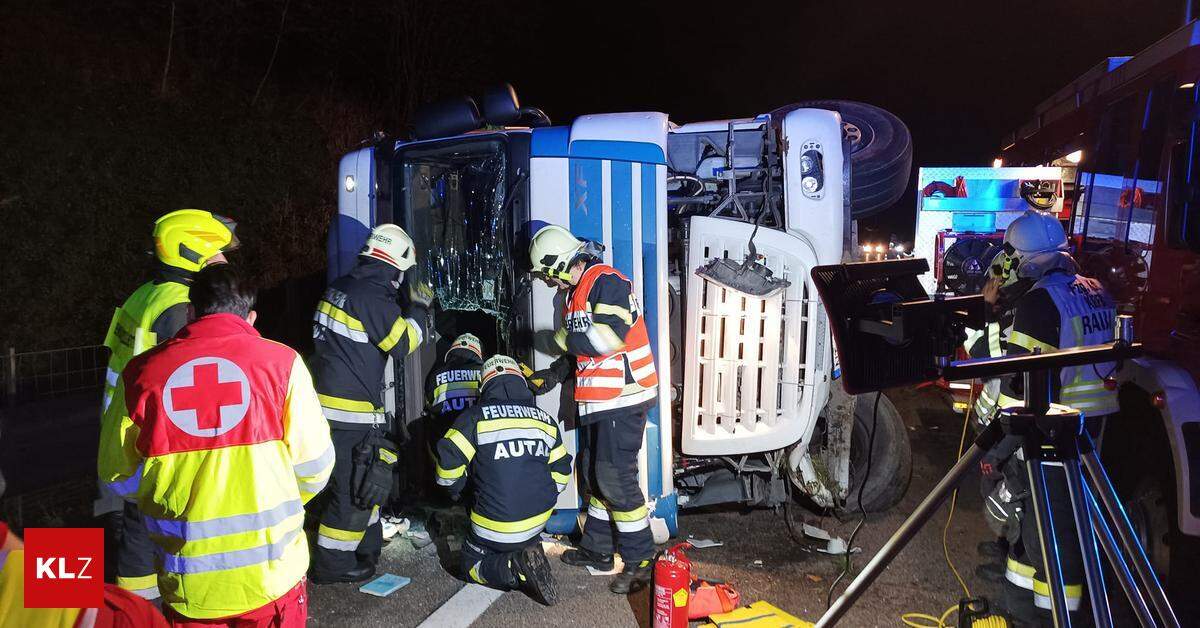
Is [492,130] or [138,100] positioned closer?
[492,130]

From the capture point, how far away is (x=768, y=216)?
4.41m

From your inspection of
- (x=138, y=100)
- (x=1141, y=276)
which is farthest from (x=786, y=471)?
(x=138, y=100)

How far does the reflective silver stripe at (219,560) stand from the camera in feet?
7.02

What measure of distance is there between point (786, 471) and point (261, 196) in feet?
34.8

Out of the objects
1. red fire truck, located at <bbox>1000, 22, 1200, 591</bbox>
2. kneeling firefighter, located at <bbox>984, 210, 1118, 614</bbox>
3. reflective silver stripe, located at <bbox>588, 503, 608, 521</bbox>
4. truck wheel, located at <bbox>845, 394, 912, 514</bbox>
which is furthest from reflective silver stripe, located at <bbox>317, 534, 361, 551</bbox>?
red fire truck, located at <bbox>1000, 22, 1200, 591</bbox>

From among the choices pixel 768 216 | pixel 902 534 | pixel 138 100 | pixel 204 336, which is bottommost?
pixel 902 534

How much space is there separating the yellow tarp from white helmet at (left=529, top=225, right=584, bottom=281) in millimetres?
1873

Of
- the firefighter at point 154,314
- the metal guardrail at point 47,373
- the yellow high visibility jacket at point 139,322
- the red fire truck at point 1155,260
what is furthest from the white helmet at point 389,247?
the metal guardrail at point 47,373

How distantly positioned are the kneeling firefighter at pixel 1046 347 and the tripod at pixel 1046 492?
0.99m

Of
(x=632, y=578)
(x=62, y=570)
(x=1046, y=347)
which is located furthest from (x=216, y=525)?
(x=1046, y=347)

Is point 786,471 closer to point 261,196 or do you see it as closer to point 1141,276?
point 1141,276

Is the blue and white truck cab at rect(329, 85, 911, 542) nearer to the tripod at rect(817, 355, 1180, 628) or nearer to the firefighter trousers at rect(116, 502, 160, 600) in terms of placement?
the firefighter trousers at rect(116, 502, 160, 600)

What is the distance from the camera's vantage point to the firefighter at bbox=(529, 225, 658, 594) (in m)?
3.87

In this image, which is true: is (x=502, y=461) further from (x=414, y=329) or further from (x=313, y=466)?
(x=313, y=466)
